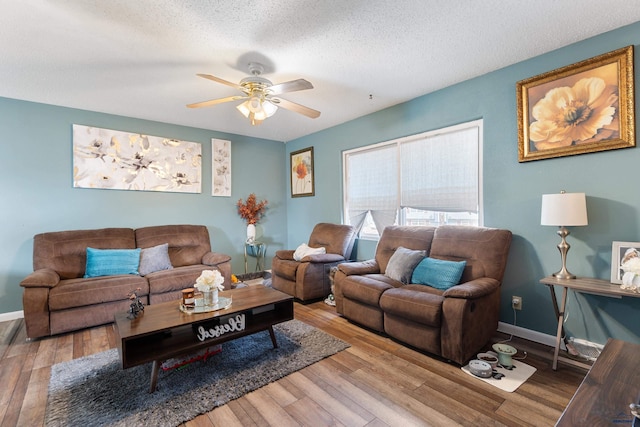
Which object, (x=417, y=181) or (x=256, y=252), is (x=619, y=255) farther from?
(x=256, y=252)

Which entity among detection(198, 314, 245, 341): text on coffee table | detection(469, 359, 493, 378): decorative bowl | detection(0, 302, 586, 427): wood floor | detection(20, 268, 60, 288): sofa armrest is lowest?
detection(0, 302, 586, 427): wood floor

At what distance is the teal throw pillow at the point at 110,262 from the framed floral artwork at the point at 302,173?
2785 millimetres

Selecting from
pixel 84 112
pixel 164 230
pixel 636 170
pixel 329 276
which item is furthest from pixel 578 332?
pixel 84 112

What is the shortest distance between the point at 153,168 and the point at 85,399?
10.2ft

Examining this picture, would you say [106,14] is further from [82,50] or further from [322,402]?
[322,402]

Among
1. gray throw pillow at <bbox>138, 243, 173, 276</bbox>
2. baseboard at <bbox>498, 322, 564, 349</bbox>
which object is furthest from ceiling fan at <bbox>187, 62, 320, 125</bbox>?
baseboard at <bbox>498, 322, 564, 349</bbox>

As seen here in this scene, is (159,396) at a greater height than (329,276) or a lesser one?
lesser

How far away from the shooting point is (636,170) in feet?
7.04

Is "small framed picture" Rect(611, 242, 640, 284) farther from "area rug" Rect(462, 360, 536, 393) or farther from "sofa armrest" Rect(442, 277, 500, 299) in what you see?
"area rug" Rect(462, 360, 536, 393)

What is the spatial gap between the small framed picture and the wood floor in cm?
77

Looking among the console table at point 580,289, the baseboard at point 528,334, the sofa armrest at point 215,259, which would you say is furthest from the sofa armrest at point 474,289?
the sofa armrest at point 215,259

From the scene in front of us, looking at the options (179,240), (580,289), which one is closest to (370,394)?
(580,289)

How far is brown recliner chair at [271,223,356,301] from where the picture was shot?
12.0 ft

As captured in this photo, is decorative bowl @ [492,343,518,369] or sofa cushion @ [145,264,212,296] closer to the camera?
decorative bowl @ [492,343,518,369]
